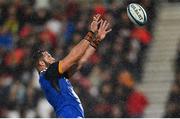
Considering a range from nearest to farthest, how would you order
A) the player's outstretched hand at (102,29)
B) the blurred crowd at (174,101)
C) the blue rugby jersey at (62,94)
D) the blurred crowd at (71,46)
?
the blue rugby jersey at (62,94) → the player's outstretched hand at (102,29) → the blurred crowd at (174,101) → the blurred crowd at (71,46)

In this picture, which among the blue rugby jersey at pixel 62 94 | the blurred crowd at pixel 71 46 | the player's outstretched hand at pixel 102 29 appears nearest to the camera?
the blue rugby jersey at pixel 62 94

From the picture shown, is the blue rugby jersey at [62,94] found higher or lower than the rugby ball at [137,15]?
lower

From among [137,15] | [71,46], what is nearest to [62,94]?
[137,15]

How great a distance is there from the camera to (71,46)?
12.8 m

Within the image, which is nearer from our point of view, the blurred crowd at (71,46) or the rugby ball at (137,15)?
the rugby ball at (137,15)

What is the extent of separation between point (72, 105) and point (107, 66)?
5051mm

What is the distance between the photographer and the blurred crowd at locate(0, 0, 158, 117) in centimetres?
1186

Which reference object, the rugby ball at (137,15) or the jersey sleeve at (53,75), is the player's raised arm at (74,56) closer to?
the jersey sleeve at (53,75)

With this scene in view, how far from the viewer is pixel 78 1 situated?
1402 centimetres

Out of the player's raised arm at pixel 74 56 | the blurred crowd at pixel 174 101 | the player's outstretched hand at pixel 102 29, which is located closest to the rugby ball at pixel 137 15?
the player's outstretched hand at pixel 102 29

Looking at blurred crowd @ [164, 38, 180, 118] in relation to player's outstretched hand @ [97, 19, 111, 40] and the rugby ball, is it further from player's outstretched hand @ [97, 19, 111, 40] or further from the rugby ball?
player's outstretched hand @ [97, 19, 111, 40]

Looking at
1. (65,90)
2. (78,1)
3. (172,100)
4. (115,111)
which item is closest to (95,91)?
(115,111)

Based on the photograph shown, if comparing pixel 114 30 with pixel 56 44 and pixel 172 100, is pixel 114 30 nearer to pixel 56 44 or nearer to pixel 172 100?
pixel 56 44

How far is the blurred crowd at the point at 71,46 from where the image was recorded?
11.9m
